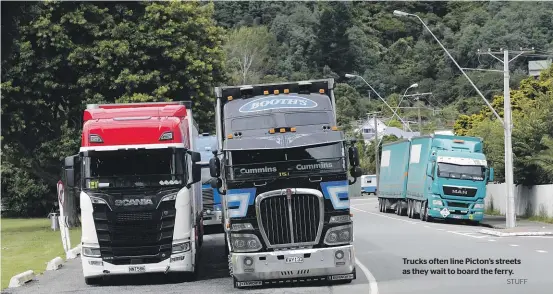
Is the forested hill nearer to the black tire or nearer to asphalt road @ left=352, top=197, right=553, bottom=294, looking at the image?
the black tire

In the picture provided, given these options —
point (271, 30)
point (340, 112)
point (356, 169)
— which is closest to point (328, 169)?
point (356, 169)

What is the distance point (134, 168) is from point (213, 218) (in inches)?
433

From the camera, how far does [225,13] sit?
14588 centimetres

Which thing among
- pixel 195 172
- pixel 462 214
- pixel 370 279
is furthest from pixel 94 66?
pixel 370 279

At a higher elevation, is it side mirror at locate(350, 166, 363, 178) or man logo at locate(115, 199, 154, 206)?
side mirror at locate(350, 166, 363, 178)

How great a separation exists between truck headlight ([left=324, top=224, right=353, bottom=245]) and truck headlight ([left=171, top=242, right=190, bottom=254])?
11.9 ft

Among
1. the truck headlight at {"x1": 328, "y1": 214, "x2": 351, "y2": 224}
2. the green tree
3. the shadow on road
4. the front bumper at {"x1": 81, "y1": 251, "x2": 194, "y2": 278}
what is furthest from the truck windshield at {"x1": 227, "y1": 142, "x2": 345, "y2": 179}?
the green tree

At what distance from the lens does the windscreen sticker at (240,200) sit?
17562 millimetres

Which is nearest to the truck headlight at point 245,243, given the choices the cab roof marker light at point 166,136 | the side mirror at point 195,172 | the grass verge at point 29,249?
the side mirror at point 195,172

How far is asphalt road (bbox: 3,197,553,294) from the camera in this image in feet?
54.9

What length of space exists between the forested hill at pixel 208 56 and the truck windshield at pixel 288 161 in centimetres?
480

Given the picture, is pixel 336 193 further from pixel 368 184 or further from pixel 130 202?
pixel 368 184

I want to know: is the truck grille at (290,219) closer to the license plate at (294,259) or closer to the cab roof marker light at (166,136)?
the license plate at (294,259)

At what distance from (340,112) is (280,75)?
17842mm
